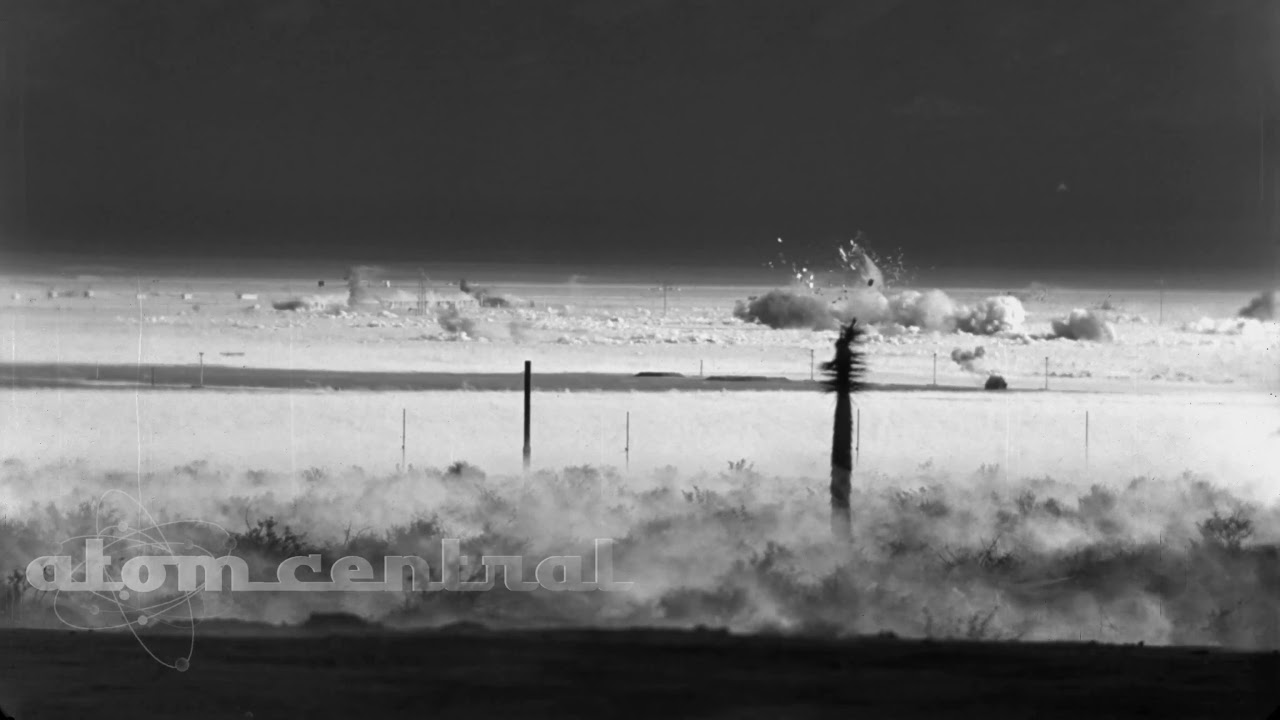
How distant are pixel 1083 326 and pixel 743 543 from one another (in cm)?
212

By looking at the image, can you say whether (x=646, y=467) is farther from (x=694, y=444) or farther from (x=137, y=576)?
(x=137, y=576)

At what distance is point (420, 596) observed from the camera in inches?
257

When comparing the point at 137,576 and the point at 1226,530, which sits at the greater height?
the point at 1226,530

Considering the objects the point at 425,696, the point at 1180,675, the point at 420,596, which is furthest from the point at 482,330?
the point at 1180,675

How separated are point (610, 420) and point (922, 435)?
1.62 m

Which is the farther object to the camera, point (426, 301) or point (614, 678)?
point (426, 301)

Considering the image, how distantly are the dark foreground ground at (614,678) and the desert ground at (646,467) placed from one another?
0.10 feet

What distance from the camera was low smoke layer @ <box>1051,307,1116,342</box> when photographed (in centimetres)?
682

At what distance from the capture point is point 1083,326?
684cm

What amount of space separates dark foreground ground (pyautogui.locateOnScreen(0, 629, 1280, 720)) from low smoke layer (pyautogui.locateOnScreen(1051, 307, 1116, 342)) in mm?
1601

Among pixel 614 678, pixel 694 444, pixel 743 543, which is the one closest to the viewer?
pixel 614 678

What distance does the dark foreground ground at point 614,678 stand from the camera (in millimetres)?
6043

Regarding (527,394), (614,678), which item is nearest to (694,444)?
(527,394)

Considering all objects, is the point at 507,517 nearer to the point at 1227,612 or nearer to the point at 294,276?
the point at 294,276
